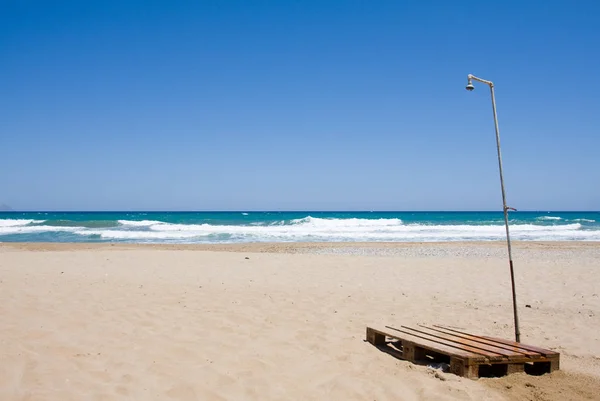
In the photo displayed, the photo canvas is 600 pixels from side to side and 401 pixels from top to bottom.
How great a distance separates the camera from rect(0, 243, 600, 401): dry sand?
4.10 m

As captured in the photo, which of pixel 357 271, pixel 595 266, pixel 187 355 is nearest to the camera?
pixel 187 355

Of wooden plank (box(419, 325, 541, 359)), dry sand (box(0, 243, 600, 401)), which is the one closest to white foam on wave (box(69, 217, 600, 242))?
dry sand (box(0, 243, 600, 401))

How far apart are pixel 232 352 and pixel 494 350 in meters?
2.91

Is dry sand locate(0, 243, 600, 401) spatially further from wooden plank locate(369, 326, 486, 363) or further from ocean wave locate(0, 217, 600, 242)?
ocean wave locate(0, 217, 600, 242)

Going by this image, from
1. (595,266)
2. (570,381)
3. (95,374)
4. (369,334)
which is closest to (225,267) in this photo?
(369,334)

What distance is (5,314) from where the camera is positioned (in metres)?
6.28

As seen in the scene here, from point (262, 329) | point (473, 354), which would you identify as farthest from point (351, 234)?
point (473, 354)

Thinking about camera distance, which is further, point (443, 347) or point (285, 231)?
point (285, 231)

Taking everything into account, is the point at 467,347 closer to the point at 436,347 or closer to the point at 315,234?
the point at 436,347

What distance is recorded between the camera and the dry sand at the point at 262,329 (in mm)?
4098

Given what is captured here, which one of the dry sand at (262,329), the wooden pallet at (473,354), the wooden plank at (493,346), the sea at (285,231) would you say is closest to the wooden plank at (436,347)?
the wooden pallet at (473,354)

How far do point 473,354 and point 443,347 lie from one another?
14.4 inches

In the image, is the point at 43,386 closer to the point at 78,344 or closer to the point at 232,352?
the point at 78,344

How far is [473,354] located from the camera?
14.7 feet
